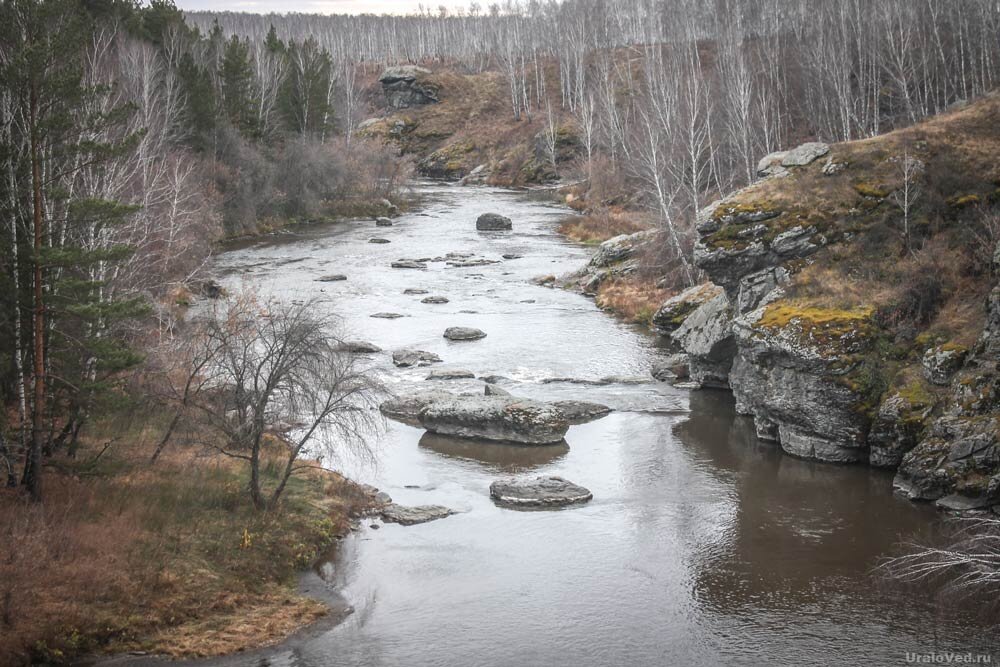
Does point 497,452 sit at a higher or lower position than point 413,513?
higher

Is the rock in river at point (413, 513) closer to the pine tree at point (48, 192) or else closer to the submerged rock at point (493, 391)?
the submerged rock at point (493, 391)

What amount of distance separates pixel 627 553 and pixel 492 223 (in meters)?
56.6

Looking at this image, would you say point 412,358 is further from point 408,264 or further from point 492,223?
point 492,223

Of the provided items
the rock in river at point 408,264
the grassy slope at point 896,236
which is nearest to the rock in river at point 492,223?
the rock in river at point 408,264

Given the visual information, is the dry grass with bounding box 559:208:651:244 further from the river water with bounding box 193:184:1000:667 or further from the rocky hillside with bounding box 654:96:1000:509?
the rocky hillside with bounding box 654:96:1000:509

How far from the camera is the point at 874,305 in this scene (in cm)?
3372

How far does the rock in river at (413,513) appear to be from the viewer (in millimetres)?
28438

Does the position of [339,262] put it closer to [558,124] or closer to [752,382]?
[752,382]

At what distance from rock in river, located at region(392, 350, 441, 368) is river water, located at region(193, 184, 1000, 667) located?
2.26ft

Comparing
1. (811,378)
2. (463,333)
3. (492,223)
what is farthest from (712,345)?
(492,223)

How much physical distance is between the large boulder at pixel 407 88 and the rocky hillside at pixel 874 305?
11115cm

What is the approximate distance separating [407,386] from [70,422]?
55.1 feet

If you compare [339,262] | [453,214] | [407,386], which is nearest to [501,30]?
[453,214]

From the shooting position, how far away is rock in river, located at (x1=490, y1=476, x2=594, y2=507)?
1163 inches
